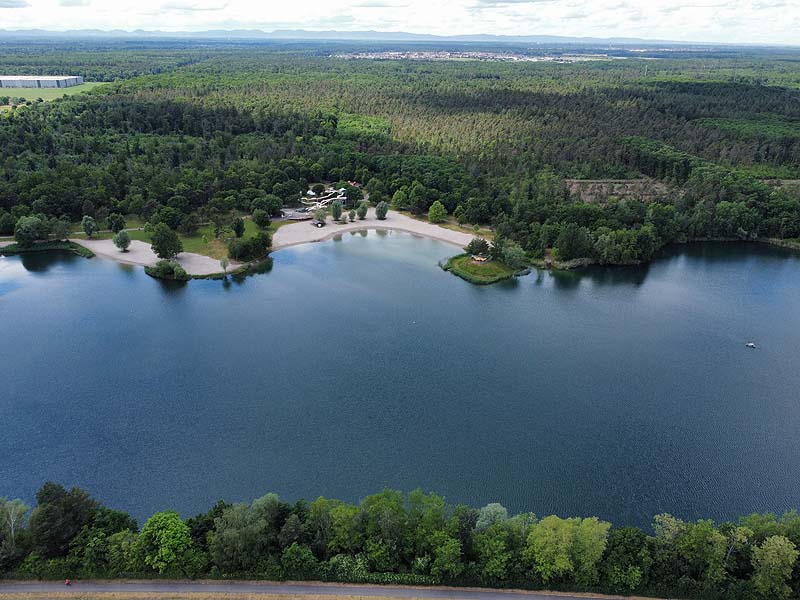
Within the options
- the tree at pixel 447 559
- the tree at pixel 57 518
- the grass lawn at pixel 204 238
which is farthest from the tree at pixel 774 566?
the grass lawn at pixel 204 238

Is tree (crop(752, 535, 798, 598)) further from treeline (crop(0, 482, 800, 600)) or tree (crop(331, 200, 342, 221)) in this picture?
tree (crop(331, 200, 342, 221))

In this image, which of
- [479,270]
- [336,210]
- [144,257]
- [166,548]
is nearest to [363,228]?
[336,210]

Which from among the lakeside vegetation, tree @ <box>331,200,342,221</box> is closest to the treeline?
the lakeside vegetation

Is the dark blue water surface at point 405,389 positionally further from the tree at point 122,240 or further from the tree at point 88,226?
the tree at point 88,226

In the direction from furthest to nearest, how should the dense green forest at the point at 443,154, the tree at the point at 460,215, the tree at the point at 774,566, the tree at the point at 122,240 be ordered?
the tree at the point at 460,215, the dense green forest at the point at 443,154, the tree at the point at 122,240, the tree at the point at 774,566

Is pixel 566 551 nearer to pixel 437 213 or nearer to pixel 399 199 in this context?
pixel 437 213

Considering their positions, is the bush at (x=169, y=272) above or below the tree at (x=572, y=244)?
below

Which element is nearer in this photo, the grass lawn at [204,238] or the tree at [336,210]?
the grass lawn at [204,238]
